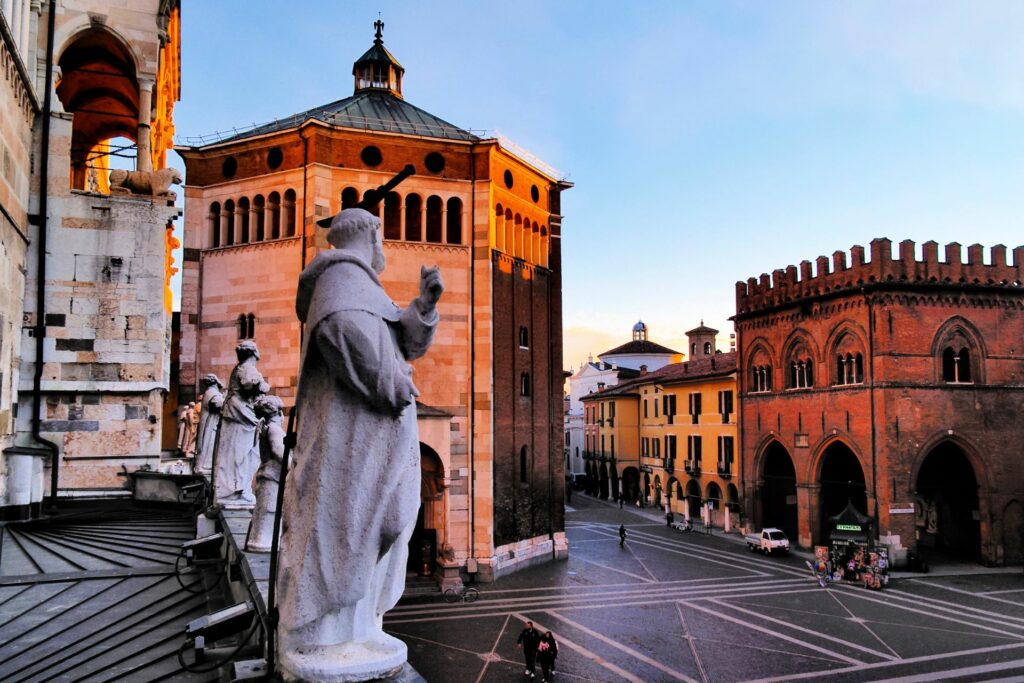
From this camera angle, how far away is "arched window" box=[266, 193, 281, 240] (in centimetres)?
2784

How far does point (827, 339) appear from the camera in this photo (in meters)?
33.1

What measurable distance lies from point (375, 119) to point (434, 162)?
3.18 meters

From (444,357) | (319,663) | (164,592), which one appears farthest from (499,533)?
(319,663)

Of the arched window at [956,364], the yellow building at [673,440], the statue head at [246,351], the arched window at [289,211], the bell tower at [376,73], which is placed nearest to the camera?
the statue head at [246,351]

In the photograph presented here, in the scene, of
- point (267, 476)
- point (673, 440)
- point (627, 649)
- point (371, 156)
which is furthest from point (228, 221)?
point (673, 440)

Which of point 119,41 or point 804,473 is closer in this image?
point 119,41

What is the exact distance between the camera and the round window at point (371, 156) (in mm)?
27906

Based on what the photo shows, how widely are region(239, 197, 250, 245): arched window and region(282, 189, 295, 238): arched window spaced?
6.03 feet

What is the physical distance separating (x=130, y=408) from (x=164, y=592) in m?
8.92

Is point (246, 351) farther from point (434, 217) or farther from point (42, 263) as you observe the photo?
point (434, 217)

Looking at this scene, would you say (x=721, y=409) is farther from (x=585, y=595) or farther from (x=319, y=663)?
(x=319, y=663)

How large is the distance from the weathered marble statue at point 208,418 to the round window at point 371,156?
17280 mm

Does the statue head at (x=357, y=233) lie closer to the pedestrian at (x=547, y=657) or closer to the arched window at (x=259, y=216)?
the pedestrian at (x=547, y=657)

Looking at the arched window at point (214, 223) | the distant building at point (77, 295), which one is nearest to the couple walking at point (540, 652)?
the distant building at point (77, 295)
